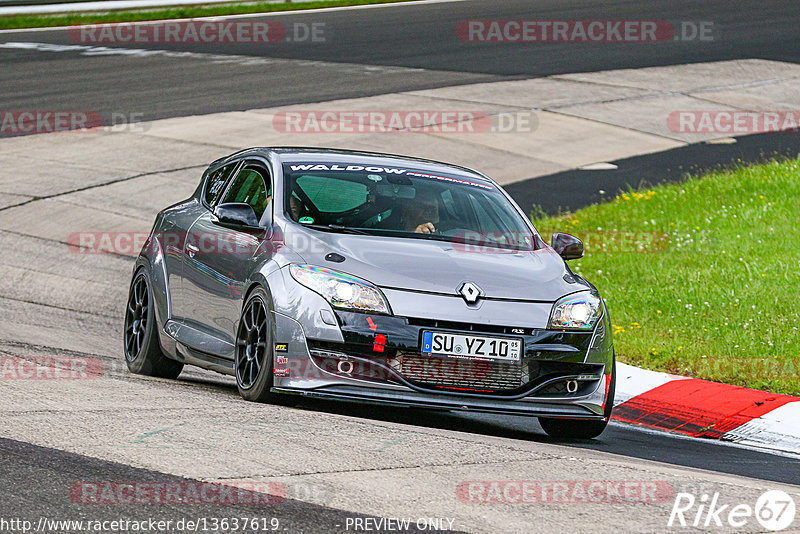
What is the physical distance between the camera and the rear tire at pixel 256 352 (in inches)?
286

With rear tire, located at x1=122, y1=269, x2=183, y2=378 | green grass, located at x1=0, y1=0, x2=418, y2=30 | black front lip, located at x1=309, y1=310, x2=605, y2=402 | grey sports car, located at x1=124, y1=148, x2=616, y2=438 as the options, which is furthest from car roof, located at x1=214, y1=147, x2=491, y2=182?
green grass, located at x1=0, y1=0, x2=418, y2=30

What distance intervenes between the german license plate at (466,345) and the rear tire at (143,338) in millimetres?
2766

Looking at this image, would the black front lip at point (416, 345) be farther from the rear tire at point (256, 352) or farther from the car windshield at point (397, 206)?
the car windshield at point (397, 206)

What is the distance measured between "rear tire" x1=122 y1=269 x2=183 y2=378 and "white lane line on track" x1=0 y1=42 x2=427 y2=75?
56.3 ft

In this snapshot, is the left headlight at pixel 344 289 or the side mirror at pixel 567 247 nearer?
the left headlight at pixel 344 289

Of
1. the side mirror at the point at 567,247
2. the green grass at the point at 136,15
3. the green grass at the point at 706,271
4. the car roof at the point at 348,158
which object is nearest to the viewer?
the side mirror at the point at 567,247

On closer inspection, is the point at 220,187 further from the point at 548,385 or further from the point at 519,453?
the point at 519,453

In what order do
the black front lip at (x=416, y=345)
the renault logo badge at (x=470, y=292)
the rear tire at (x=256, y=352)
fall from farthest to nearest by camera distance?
1. the rear tire at (x=256, y=352)
2. the renault logo badge at (x=470, y=292)
3. the black front lip at (x=416, y=345)

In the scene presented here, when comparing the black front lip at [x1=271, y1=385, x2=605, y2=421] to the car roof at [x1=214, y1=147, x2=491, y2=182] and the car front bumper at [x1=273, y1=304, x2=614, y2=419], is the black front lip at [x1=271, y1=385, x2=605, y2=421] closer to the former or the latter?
the car front bumper at [x1=273, y1=304, x2=614, y2=419]

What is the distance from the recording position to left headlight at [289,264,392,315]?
704 cm

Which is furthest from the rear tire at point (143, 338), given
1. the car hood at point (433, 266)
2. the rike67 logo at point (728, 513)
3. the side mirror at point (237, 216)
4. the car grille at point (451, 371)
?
the rike67 logo at point (728, 513)

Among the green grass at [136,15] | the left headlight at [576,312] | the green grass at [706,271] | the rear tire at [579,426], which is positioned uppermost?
the green grass at [136,15]

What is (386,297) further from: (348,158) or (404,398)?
(348,158)

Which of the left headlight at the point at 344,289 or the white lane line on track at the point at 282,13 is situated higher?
the white lane line on track at the point at 282,13
